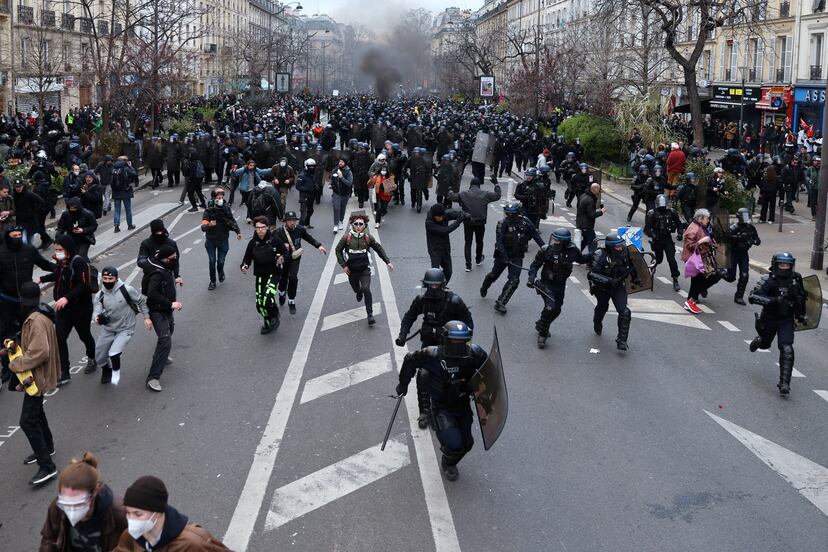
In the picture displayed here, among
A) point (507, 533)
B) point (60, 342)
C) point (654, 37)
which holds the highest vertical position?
point (654, 37)

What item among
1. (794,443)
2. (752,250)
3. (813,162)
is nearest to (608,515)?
(794,443)

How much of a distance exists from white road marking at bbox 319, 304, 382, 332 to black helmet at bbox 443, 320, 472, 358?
520cm

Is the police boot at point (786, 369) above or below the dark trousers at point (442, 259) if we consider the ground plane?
below

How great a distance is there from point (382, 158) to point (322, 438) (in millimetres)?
13075

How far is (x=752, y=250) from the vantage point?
19125 millimetres

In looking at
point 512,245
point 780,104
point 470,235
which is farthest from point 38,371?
point 780,104

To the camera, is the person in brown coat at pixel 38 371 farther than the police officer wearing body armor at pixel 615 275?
No

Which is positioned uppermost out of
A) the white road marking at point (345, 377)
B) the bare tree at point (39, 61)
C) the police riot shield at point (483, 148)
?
the bare tree at point (39, 61)

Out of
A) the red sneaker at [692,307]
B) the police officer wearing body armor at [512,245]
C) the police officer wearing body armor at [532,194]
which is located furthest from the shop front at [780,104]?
the police officer wearing body armor at [512,245]

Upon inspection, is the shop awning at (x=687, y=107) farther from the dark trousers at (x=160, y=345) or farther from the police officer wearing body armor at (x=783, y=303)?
the dark trousers at (x=160, y=345)

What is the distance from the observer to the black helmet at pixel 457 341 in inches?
281

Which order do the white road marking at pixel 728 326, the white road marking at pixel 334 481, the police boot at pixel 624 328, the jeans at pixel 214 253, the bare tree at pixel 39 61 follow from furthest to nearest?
the bare tree at pixel 39 61, the jeans at pixel 214 253, the white road marking at pixel 728 326, the police boot at pixel 624 328, the white road marking at pixel 334 481

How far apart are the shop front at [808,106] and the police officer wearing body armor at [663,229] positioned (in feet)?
85.6

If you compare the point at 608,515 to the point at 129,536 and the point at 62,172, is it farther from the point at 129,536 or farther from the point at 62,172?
the point at 62,172
